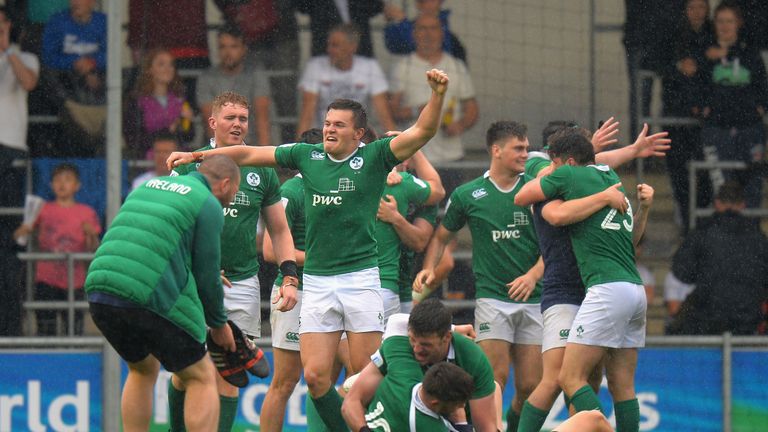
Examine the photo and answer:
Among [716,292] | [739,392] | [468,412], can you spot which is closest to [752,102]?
[716,292]

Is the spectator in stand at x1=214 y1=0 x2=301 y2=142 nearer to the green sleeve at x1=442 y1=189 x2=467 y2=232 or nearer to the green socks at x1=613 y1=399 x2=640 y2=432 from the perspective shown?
the green sleeve at x1=442 y1=189 x2=467 y2=232

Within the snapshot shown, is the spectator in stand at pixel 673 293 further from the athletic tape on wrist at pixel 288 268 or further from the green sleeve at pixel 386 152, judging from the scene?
the athletic tape on wrist at pixel 288 268

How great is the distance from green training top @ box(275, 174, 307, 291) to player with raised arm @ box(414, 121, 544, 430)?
0.85 m

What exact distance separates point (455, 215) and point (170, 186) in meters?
3.16

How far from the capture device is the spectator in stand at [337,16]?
38.0 feet

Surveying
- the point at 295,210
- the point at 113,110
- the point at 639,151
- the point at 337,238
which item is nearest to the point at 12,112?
the point at 113,110

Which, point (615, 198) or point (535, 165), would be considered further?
point (535, 165)

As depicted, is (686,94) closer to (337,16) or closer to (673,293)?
(673,293)

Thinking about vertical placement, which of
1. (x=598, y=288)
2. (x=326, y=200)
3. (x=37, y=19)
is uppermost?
(x=37, y=19)

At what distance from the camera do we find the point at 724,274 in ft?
36.1

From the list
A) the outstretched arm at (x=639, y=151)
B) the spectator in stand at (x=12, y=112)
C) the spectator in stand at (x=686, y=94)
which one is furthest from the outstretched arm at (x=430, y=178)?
the spectator in stand at (x=12, y=112)

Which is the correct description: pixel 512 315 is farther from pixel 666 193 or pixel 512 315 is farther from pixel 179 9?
pixel 179 9

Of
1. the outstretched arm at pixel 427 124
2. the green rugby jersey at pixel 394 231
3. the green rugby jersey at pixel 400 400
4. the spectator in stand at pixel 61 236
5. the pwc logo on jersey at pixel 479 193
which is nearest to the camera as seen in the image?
the green rugby jersey at pixel 400 400

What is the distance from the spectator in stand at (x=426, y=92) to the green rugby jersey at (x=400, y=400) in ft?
14.7
